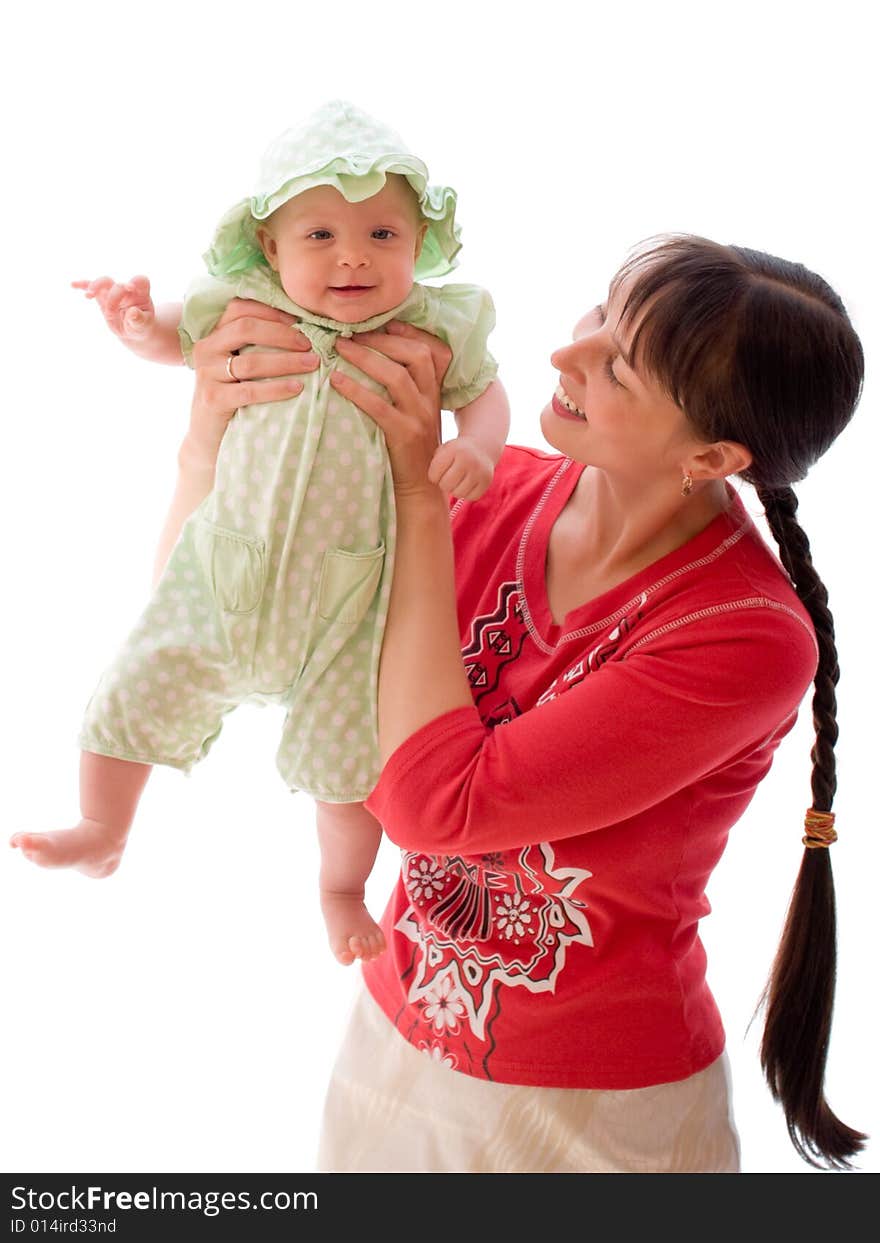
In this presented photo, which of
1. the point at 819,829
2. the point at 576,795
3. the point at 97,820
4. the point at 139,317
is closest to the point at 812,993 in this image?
the point at 819,829

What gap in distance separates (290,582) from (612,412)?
350 millimetres

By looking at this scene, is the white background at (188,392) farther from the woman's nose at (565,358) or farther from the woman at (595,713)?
the woman's nose at (565,358)

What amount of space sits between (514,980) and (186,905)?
1028mm

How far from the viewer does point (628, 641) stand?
4.54 ft

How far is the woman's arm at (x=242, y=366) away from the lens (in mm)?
1342

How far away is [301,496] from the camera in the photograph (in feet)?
4.40

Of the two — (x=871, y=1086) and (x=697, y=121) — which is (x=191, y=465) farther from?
(x=871, y=1086)

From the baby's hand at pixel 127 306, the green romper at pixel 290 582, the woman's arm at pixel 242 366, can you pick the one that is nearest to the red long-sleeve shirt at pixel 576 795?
the green romper at pixel 290 582

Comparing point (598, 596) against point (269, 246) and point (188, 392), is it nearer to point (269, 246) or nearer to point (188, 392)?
point (269, 246)

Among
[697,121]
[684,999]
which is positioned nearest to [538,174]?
[697,121]

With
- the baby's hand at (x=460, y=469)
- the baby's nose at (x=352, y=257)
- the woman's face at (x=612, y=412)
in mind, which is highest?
the baby's nose at (x=352, y=257)

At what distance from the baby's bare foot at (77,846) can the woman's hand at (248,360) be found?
44 cm

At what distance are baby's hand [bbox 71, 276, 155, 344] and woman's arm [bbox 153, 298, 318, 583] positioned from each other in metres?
0.06

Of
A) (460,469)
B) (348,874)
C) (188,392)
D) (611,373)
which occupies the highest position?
(188,392)
